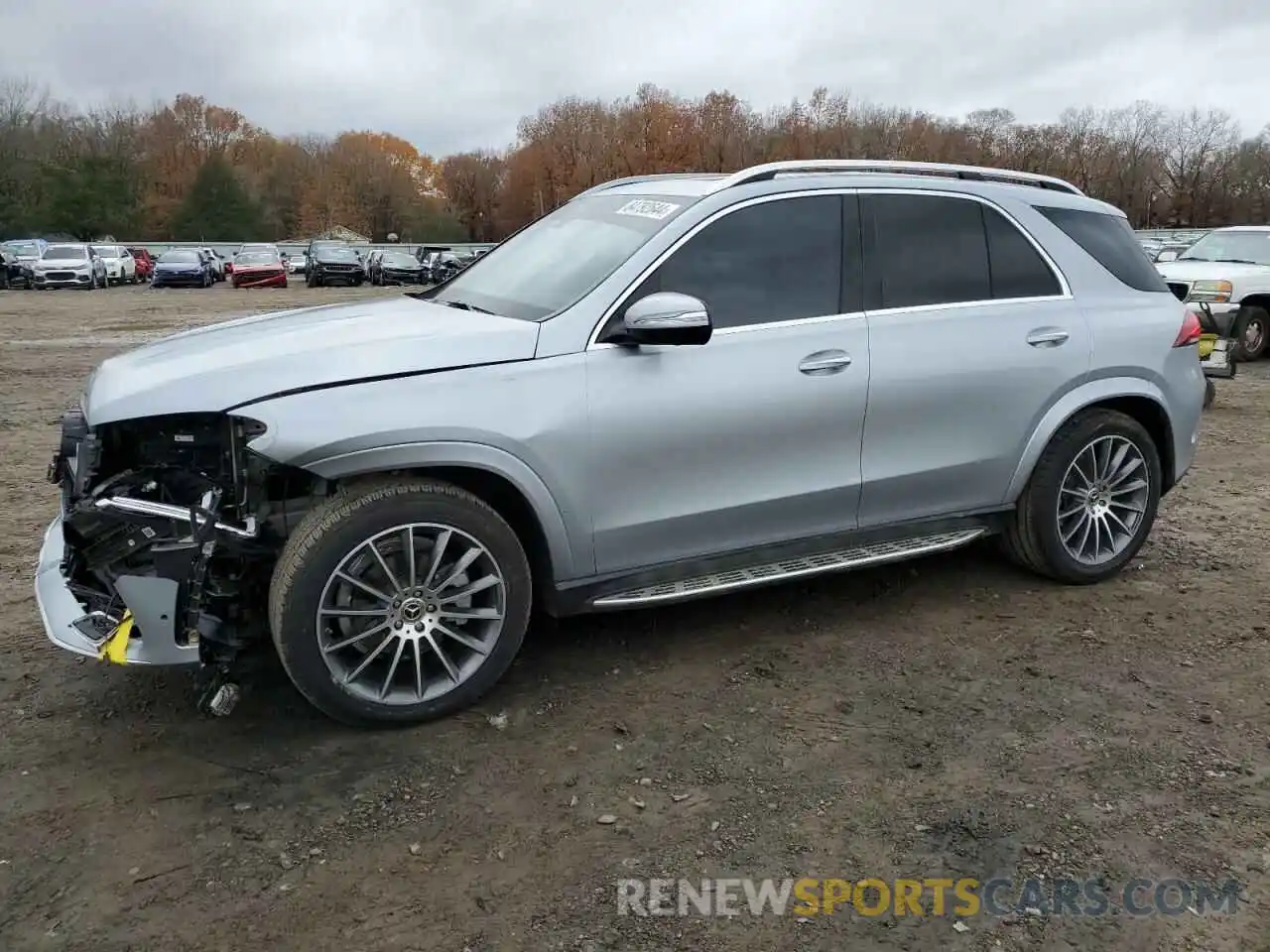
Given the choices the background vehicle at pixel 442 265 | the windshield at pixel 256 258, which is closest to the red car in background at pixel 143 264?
the windshield at pixel 256 258

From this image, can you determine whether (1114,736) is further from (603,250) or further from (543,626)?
(603,250)

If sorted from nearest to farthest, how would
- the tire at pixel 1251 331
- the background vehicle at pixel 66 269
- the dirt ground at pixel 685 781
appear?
1. the dirt ground at pixel 685 781
2. the tire at pixel 1251 331
3. the background vehicle at pixel 66 269

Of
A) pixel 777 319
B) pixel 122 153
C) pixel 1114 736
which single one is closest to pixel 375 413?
pixel 777 319

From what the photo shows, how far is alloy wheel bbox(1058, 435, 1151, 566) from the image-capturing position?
4.66m

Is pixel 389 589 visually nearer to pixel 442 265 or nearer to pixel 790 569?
pixel 790 569

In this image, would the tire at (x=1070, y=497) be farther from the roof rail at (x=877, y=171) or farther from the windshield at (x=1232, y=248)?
the windshield at (x=1232, y=248)

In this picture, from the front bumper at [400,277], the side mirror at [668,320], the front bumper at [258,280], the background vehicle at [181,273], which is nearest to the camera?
the side mirror at [668,320]

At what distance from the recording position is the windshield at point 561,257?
3824 millimetres

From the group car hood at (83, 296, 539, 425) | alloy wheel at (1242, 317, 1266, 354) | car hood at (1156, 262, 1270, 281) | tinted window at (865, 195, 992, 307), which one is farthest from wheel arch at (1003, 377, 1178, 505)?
alloy wheel at (1242, 317, 1266, 354)

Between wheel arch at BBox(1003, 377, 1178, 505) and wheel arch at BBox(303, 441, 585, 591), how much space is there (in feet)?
7.01

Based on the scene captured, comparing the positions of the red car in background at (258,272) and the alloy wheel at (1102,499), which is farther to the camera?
the red car in background at (258,272)

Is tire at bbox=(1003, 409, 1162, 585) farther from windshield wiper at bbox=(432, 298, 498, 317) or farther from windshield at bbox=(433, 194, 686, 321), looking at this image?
windshield wiper at bbox=(432, 298, 498, 317)

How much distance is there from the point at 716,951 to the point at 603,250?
2.53 m

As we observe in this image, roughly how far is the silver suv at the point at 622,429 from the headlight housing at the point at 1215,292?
876cm
